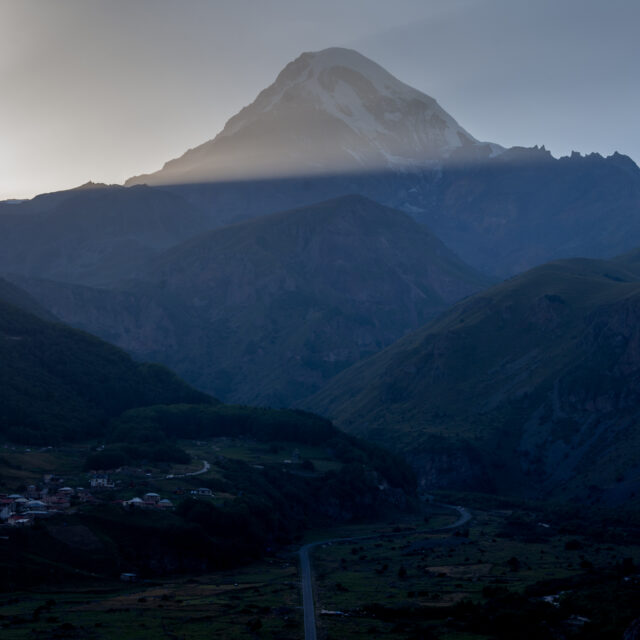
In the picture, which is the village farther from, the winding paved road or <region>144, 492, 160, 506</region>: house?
the winding paved road

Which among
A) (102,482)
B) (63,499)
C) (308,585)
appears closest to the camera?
(308,585)

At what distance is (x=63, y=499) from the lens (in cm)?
16100

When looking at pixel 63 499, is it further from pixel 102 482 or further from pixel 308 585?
pixel 308 585

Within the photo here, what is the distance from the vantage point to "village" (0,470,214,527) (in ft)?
488

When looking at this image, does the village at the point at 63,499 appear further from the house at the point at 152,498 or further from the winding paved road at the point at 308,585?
the winding paved road at the point at 308,585

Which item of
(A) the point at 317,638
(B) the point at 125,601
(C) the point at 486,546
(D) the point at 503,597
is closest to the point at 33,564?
(B) the point at 125,601

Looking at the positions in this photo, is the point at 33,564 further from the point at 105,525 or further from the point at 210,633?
the point at 210,633

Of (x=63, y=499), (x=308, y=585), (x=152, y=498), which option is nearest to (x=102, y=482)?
(x=152, y=498)

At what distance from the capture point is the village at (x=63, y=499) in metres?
149

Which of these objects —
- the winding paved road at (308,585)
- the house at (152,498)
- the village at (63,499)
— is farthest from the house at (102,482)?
the winding paved road at (308,585)

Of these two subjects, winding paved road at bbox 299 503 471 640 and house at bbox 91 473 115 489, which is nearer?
winding paved road at bbox 299 503 471 640

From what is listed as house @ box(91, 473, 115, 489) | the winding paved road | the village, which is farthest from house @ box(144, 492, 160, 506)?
the winding paved road

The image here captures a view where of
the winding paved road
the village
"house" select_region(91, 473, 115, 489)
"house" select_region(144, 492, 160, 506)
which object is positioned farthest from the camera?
"house" select_region(91, 473, 115, 489)

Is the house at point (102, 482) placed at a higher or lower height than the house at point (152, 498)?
higher
